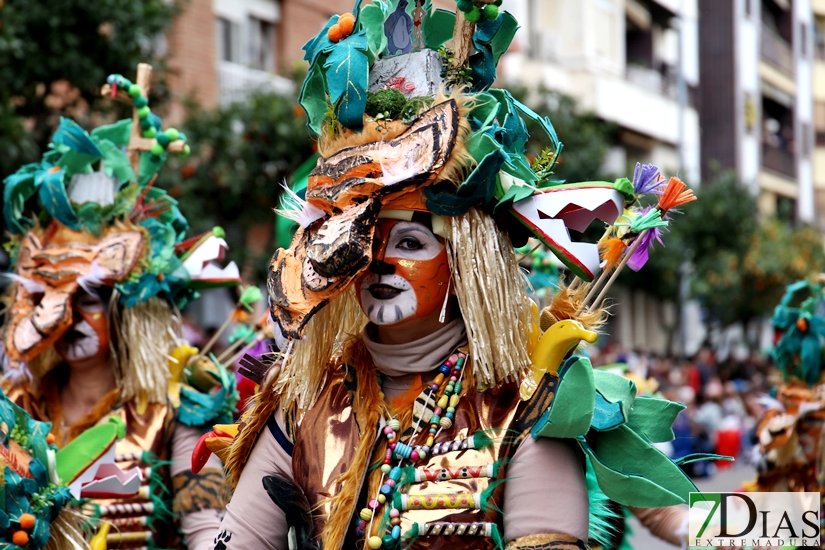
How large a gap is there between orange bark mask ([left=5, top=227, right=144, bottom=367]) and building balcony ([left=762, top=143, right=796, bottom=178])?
3047 cm

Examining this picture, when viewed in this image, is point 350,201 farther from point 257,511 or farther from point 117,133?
point 117,133

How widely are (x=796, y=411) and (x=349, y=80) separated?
336 centimetres

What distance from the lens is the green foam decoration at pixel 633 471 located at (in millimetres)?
2588

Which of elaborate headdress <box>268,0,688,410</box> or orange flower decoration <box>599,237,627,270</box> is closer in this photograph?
elaborate headdress <box>268,0,688,410</box>

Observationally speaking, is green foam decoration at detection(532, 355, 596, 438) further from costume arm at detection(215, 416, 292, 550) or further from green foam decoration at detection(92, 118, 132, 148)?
green foam decoration at detection(92, 118, 132, 148)

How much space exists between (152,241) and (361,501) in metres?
2.07

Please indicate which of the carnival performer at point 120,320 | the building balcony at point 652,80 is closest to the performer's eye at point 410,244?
the carnival performer at point 120,320

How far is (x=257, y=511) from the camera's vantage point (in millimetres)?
2807

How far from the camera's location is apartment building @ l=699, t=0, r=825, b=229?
98.3ft

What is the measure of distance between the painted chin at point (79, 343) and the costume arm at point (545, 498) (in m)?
2.18

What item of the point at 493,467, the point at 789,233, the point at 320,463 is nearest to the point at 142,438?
the point at 320,463

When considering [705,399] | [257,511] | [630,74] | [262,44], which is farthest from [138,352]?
[630,74]

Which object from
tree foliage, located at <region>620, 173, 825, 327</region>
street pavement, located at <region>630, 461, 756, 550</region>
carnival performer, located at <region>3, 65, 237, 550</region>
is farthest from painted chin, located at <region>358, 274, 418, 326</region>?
tree foliage, located at <region>620, 173, 825, 327</region>

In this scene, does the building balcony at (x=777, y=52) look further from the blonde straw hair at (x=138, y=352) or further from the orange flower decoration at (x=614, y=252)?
the orange flower decoration at (x=614, y=252)
